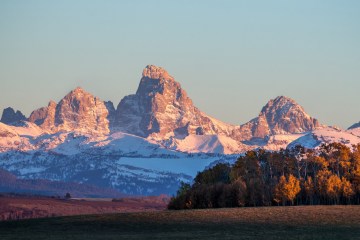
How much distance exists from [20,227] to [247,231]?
1630 inches

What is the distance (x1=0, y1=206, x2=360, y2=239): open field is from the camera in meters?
141

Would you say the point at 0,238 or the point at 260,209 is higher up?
the point at 260,209

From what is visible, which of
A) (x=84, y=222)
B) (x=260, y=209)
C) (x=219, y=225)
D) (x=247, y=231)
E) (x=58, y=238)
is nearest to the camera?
(x=58, y=238)

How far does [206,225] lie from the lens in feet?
532

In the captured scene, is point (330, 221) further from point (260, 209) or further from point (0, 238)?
point (0, 238)

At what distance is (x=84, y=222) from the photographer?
17388 cm

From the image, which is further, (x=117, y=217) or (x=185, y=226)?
(x=117, y=217)

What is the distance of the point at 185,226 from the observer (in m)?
162

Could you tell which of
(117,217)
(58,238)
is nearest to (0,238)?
(58,238)

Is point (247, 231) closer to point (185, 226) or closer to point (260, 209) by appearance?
point (185, 226)

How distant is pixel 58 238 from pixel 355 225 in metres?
49.2

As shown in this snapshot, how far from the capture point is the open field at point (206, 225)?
141 m

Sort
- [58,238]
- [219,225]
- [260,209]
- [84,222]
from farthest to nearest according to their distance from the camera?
[260,209] → [84,222] → [219,225] → [58,238]

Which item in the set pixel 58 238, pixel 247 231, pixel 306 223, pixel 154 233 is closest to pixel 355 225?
pixel 306 223
